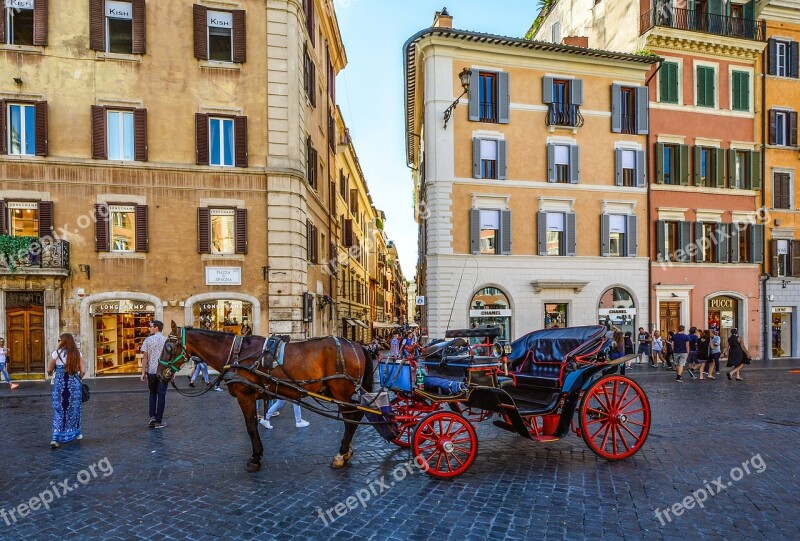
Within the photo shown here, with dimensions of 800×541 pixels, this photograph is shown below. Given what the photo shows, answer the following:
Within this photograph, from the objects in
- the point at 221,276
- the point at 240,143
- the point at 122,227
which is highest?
the point at 240,143

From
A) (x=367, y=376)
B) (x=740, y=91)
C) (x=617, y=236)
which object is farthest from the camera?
(x=740, y=91)

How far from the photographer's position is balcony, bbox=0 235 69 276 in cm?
1642

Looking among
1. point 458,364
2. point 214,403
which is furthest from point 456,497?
point 214,403

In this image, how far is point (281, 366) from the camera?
22.6ft

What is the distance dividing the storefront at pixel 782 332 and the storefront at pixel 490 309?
13756 mm

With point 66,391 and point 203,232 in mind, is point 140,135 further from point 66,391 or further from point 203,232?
point 66,391

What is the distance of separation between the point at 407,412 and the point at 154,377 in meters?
5.04

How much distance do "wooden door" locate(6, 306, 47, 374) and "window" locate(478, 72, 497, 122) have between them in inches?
694

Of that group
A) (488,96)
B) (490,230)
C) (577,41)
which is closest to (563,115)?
(488,96)

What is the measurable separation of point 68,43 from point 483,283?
16789mm

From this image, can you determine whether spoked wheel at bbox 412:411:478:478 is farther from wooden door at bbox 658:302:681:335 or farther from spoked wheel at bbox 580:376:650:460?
wooden door at bbox 658:302:681:335

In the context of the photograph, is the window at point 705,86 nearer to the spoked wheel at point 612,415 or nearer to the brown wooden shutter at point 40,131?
the spoked wheel at point 612,415

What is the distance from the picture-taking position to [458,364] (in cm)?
719

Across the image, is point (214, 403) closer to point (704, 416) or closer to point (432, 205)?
point (704, 416)
